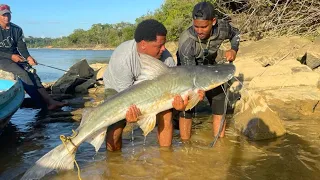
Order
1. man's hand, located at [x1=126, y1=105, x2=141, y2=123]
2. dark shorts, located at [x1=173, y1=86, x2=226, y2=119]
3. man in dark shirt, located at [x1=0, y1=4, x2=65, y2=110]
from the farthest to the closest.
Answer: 1. man in dark shirt, located at [x1=0, y1=4, x2=65, y2=110]
2. dark shorts, located at [x1=173, y1=86, x2=226, y2=119]
3. man's hand, located at [x1=126, y1=105, x2=141, y2=123]

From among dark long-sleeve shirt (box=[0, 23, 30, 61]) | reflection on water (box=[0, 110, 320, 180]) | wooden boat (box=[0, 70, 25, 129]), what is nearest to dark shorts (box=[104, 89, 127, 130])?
reflection on water (box=[0, 110, 320, 180])

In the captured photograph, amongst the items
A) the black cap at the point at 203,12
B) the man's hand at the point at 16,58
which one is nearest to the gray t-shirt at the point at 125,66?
the black cap at the point at 203,12

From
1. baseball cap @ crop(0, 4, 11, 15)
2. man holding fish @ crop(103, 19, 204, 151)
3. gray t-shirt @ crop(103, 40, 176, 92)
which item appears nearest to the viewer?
man holding fish @ crop(103, 19, 204, 151)

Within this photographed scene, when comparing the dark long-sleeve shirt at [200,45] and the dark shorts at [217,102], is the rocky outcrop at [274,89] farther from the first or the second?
the dark long-sleeve shirt at [200,45]

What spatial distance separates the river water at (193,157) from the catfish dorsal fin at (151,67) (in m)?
1.26

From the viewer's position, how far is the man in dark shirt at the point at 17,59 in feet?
27.3

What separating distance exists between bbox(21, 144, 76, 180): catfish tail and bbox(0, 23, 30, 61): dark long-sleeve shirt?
5049 millimetres

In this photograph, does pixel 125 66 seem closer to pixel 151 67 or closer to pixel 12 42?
pixel 151 67

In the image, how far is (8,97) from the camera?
622 cm

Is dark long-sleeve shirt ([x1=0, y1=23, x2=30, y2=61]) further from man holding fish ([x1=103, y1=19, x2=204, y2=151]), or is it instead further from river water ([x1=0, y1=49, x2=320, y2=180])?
man holding fish ([x1=103, y1=19, x2=204, y2=151])

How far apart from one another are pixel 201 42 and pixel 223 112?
122 cm

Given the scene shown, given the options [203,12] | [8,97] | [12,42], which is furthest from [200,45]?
[12,42]

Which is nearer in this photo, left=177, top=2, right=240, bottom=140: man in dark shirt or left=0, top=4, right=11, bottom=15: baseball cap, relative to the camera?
left=177, top=2, right=240, bottom=140: man in dark shirt

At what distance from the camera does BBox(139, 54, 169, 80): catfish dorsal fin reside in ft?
14.9
